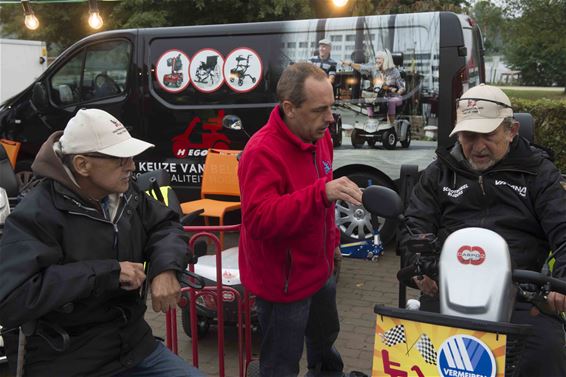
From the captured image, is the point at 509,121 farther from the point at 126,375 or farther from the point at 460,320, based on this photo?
the point at 126,375

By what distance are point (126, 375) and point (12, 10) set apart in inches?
855

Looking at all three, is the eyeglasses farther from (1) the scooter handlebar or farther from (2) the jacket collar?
(1) the scooter handlebar

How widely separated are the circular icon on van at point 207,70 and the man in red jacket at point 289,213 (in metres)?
4.40

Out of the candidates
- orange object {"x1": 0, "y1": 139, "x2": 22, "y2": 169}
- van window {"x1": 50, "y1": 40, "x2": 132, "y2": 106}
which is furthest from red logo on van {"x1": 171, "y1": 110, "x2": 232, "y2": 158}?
orange object {"x1": 0, "y1": 139, "x2": 22, "y2": 169}

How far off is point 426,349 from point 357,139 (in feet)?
15.8

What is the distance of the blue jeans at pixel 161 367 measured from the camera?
2.58 m

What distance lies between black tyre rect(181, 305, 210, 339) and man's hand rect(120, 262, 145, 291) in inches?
82.5

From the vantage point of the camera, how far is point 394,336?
6.83 ft

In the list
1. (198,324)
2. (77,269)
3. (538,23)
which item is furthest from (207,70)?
(538,23)

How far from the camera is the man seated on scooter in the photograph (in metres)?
2.73

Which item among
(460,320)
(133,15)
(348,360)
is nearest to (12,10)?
(133,15)

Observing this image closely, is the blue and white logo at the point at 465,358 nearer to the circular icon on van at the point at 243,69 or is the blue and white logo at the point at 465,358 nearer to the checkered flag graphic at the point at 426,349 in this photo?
the checkered flag graphic at the point at 426,349

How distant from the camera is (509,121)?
2.86 meters

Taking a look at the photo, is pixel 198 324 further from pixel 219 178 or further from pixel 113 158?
pixel 219 178
